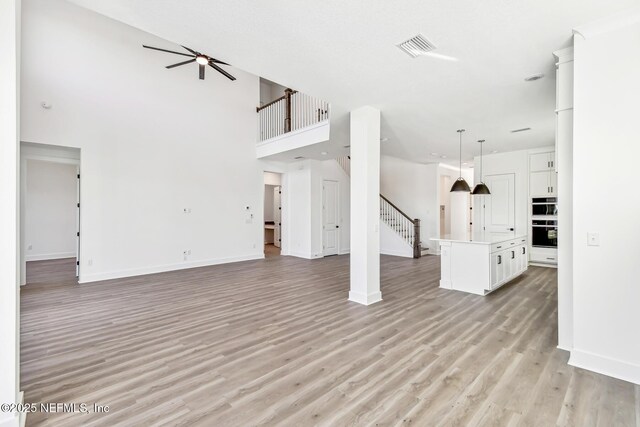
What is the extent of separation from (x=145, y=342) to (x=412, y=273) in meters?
4.97

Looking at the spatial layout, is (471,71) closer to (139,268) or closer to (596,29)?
(596,29)

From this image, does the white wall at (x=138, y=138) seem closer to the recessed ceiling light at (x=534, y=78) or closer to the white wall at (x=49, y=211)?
the white wall at (x=49, y=211)

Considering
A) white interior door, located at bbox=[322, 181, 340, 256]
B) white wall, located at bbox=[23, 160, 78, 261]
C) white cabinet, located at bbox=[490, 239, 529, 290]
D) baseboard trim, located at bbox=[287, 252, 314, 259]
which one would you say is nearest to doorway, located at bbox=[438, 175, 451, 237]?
white interior door, located at bbox=[322, 181, 340, 256]

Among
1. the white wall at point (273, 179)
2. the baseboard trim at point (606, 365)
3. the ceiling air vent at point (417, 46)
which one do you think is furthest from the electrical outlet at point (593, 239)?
the white wall at point (273, 179)

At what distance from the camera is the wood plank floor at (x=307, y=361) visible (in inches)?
76.2

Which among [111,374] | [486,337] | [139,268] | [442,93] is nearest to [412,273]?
[486,337]

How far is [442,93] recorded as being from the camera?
383 centimetres

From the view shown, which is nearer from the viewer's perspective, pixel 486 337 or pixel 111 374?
pixel 111 374

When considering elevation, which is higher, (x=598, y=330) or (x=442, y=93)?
(x=442, y=93)

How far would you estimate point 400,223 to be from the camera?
8.95m

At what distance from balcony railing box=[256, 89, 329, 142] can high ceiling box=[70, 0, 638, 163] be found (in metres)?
1.91

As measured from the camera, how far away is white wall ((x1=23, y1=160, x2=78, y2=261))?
311 inches
